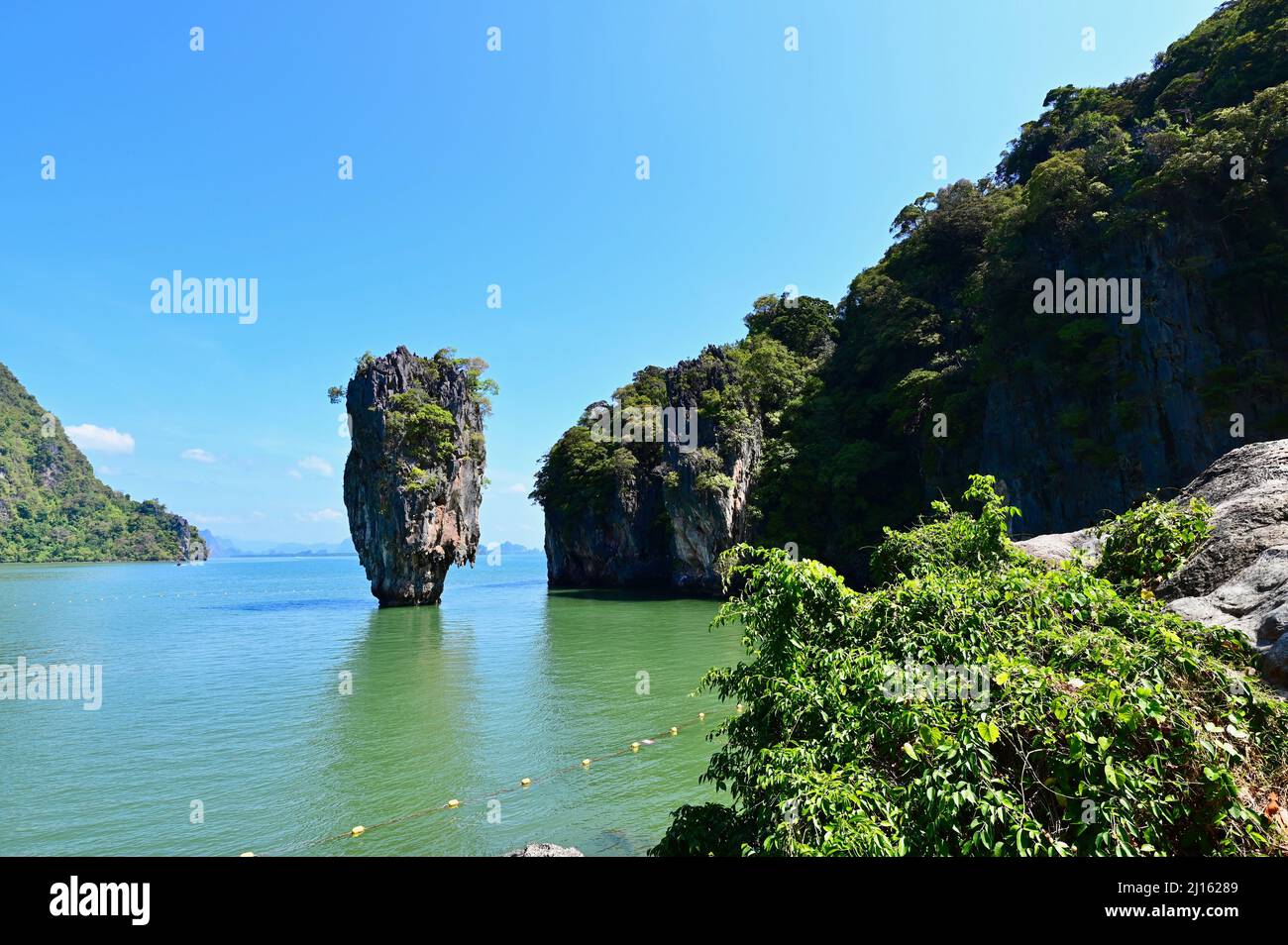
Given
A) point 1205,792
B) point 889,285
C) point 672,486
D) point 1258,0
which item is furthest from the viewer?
point 672,486

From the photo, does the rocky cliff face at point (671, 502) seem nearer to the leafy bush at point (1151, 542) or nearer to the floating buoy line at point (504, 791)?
the floating buoy line at point (504, 791)

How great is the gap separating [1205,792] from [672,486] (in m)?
34.0

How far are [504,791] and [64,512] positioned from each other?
15758 centimetres

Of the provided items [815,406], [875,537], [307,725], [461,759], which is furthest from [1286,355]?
[307,725]

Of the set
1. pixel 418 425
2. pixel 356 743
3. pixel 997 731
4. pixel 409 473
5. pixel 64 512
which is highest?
pixel 418 425

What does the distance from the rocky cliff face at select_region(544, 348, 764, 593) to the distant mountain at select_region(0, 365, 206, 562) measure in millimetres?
117588

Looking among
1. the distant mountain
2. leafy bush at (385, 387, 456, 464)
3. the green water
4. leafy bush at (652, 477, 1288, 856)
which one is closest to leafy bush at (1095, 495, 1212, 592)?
leafy bush at (652, 477, 1288, 856)

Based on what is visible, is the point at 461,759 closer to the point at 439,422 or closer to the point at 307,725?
the point at 307,725

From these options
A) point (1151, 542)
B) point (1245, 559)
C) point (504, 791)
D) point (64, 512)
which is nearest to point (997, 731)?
point (1245, 559)

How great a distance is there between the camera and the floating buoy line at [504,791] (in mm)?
7504

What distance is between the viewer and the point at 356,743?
36.9 feet

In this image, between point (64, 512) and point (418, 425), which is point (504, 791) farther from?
point (64, 512)

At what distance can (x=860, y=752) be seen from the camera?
3615 millimetres
